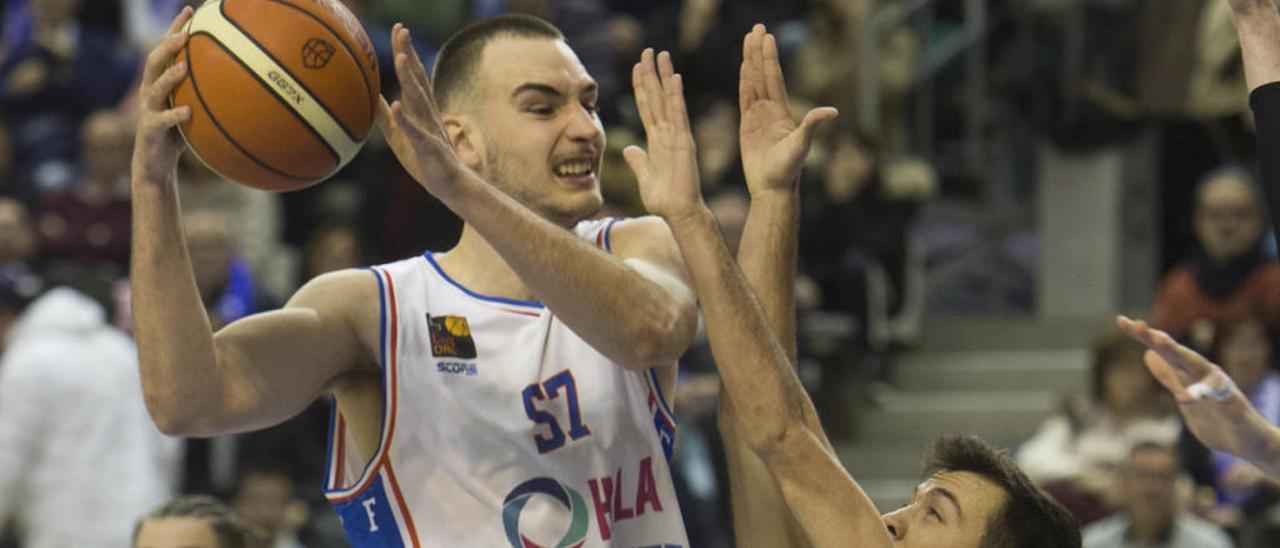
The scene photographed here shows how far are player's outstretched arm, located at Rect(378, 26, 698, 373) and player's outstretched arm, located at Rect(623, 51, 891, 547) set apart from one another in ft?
0.33

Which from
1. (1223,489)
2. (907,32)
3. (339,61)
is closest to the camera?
(339,61)

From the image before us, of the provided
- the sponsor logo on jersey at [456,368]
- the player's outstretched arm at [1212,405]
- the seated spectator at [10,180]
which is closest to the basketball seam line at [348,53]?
the sponsor logo on jersey at [456,368]

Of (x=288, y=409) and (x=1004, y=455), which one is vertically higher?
(x=288, y=409)

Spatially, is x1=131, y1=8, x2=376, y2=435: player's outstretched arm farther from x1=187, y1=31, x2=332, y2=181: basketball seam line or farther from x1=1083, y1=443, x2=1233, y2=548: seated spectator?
x1=1083, y1=443, x2=1233, y2=548: seated spectator

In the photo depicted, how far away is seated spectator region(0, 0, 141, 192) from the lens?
10.3m

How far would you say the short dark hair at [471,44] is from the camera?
13.8 ft

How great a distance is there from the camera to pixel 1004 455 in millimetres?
4102

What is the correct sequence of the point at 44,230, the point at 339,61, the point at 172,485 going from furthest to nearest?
the point at 44,230, the point at 172,485, the point at 339,61

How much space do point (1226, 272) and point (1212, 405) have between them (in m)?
4.70

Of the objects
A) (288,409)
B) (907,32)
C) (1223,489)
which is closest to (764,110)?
(288,409)

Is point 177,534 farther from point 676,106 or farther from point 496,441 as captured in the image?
point 676,106

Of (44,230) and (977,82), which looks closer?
(44,230)

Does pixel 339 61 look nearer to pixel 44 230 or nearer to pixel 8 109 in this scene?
pixel 44 230

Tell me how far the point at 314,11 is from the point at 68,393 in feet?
14.5
